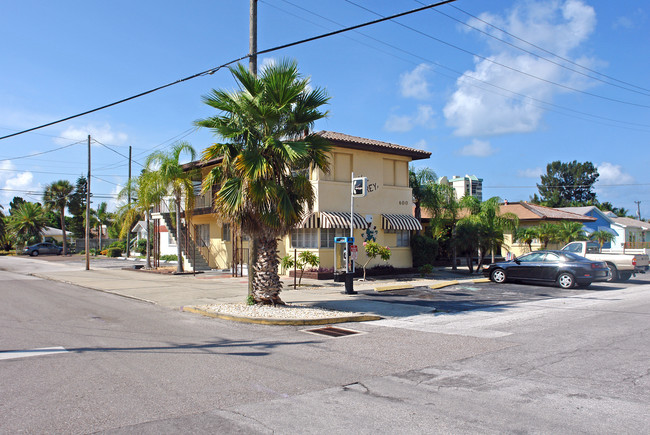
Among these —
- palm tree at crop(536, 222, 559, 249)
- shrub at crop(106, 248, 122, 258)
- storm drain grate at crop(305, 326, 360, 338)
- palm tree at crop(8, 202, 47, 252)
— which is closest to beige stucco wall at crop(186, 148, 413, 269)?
storm drain grate at crop(305, 326, 360, 338)

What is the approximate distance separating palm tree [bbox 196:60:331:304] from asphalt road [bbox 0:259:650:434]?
8.49ft

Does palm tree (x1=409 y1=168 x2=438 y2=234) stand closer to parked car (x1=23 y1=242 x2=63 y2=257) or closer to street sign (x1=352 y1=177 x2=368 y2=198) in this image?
street sign (x1=352 y1=177 x2=368 y2=198)

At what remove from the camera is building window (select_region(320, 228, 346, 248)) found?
2227cm

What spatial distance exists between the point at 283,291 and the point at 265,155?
6.52 meters

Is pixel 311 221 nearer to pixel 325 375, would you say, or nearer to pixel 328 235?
pixel 328 235

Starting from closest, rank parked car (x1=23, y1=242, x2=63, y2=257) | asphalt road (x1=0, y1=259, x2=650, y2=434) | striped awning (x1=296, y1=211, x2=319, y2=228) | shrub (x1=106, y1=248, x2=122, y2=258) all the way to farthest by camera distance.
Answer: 1. asphalt road (x1=0, y1=259, x2=650, y2=434)
2. striped awning (x1=296, y1=211, x2=319, y2=228)
3. shrub (x1=106, y1=248, x2=122, y2=258)
4. parked car (x1=23, y1=242, x2=63, y2=257)

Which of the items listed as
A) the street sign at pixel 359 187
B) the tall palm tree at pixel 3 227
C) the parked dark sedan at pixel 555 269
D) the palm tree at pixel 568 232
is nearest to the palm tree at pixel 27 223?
the tall palm tree at pixel 3 227

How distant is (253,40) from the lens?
14.1 meters

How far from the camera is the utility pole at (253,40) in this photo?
1387cm

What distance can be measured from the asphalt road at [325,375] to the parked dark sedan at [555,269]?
22.0 ft

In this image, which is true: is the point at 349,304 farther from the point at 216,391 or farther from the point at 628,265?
the point at 628,265

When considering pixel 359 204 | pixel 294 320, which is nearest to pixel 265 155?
pixel 294 320

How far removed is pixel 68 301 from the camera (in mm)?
15352

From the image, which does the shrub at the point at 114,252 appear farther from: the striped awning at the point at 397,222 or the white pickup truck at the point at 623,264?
the white pickup truck at the point at 623,264
